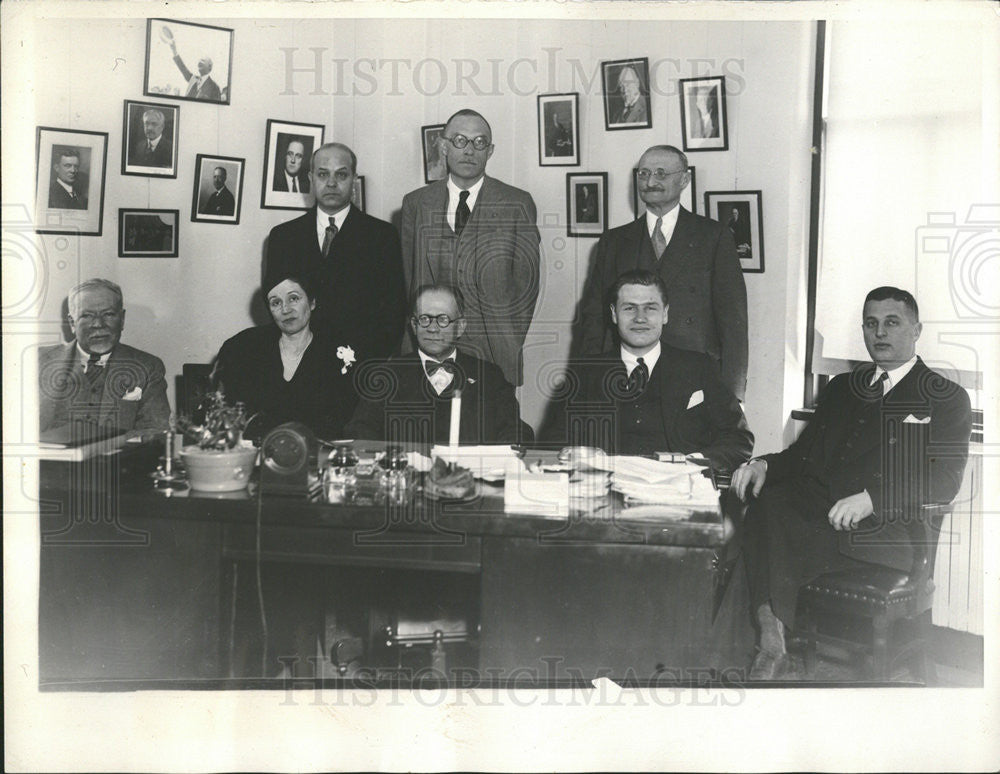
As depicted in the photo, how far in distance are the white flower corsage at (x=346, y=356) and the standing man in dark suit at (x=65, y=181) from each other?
1.06 m

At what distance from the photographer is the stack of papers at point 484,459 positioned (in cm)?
288

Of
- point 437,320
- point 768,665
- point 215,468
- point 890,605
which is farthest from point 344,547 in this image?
point 890,605

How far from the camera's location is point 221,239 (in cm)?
420

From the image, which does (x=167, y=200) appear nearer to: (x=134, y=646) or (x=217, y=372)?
(x=217, y=372)

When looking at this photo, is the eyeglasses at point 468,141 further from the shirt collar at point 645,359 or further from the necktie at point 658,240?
the shirt collar at point 645,359

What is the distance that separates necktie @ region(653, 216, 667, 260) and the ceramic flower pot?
1922mm

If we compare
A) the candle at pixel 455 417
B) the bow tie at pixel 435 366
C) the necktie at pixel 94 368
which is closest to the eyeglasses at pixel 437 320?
the bow tie at pixel 435 366

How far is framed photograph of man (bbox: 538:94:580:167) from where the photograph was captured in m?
3.88

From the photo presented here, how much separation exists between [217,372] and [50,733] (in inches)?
55.4

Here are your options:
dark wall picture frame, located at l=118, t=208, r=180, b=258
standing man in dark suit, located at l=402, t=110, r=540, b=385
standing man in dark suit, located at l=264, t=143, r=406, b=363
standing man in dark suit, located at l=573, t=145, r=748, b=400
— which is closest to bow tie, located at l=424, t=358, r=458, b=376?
standing man in dark suit, located at l=402, t=110, r=540, b=385

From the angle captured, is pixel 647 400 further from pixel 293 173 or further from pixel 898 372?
pixel 293 173

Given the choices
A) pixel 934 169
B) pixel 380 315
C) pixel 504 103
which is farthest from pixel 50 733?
pixel 934 169

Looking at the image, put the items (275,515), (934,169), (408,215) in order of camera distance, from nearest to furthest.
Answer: (275,515) → (934,169) → (408,215)

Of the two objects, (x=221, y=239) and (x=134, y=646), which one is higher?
(x=221, y=239)
